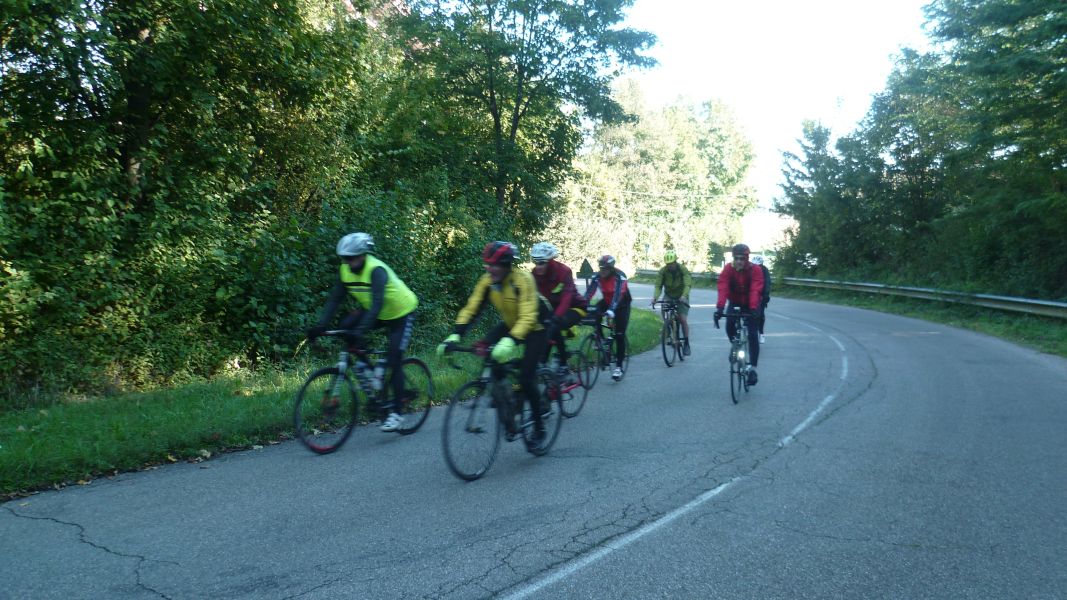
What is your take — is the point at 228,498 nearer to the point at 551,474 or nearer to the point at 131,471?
the point at 131,471

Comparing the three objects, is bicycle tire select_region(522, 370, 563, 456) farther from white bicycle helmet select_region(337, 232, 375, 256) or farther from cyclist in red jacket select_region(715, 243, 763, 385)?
cyclist in red jacket select_region(715, 243, 763, 385)

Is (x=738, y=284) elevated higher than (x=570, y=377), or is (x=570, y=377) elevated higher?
(x=738, y=284)

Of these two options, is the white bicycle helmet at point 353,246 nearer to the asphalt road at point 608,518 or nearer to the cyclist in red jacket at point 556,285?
the cyclist in red jacket at point 556,285

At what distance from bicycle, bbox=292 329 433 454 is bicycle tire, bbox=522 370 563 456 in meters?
1.37

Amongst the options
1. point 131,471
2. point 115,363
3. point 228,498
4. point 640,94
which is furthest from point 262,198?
point 640,94

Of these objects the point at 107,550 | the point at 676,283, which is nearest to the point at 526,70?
the point at 676,283

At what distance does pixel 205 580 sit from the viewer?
4172mm

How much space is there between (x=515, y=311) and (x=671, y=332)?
6.83 meters

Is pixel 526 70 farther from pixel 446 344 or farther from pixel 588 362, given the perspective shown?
pixel 446 344

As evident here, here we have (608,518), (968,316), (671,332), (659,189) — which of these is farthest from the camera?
(659,189)

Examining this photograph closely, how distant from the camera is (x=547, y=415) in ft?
23.0

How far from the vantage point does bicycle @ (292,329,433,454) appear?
7.04 metres

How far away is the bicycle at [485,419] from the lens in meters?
6.04

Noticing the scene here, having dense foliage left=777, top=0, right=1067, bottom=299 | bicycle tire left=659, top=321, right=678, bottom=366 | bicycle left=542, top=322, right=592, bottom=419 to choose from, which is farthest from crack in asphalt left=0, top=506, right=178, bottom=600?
dense foliage left=777, top=0, right=1067, bottom=299
